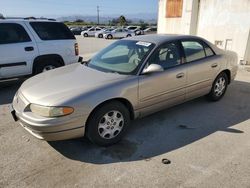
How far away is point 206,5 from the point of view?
31.8 ft

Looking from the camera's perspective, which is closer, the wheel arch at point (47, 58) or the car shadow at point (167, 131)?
the car shadow at point (167, 131)

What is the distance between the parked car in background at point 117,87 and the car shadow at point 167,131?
25 cm

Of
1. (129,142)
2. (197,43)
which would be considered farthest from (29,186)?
(197,43)

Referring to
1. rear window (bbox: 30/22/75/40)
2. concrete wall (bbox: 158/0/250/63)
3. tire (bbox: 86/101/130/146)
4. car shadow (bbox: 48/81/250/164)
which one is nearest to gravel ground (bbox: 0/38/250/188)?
car shadow (bbox: 48/81/250/164)

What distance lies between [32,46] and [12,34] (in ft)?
1.73

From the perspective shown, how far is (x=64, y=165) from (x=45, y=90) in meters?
1.05

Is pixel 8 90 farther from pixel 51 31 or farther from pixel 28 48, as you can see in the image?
pixel 51 31

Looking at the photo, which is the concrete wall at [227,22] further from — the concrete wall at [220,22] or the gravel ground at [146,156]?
the gravel ground at [146,156]

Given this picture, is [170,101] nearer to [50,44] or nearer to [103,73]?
[103,73]

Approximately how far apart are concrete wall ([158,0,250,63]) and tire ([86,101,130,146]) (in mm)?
6917

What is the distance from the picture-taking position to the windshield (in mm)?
3758

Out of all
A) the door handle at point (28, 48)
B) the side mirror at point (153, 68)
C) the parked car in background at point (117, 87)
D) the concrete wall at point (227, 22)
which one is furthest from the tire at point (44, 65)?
the concrete wall at point (227, 22)

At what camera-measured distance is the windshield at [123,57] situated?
376cm

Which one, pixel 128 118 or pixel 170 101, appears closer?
pixel 128 118
